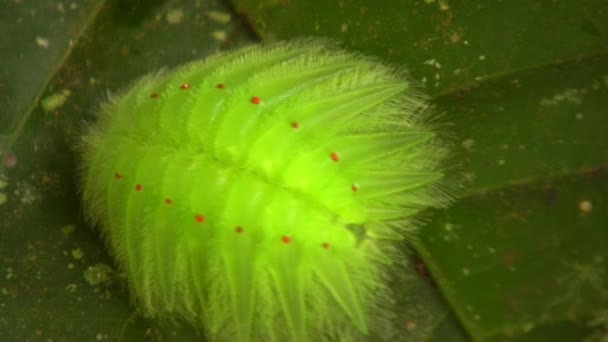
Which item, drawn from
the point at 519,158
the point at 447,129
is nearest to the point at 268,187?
the point at 447,129

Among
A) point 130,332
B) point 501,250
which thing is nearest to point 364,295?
point 501,250

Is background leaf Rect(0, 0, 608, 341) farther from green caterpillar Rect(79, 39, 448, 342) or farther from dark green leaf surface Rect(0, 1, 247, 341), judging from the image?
green caterpillar Rect(79, 39, 448, 342)

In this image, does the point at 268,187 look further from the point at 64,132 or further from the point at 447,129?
the point at 64,132

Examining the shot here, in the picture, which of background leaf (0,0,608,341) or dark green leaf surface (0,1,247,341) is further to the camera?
dark green leaf surface (0,1,247,341)

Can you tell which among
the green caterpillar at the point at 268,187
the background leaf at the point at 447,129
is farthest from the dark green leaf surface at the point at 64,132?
the green caterpillar at the point at 268,187

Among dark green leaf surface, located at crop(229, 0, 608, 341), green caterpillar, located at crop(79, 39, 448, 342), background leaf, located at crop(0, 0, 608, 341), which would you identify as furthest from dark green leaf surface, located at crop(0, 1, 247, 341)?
dark green leaf surface, located at crop(229, 0, 608, 341)

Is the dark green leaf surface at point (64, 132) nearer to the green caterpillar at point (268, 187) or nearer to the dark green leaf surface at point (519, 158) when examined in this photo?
the green caterpillar at point (268, 187)

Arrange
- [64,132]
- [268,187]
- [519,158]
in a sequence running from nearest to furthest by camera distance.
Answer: [268,187] → [519,158] → [64,132]
